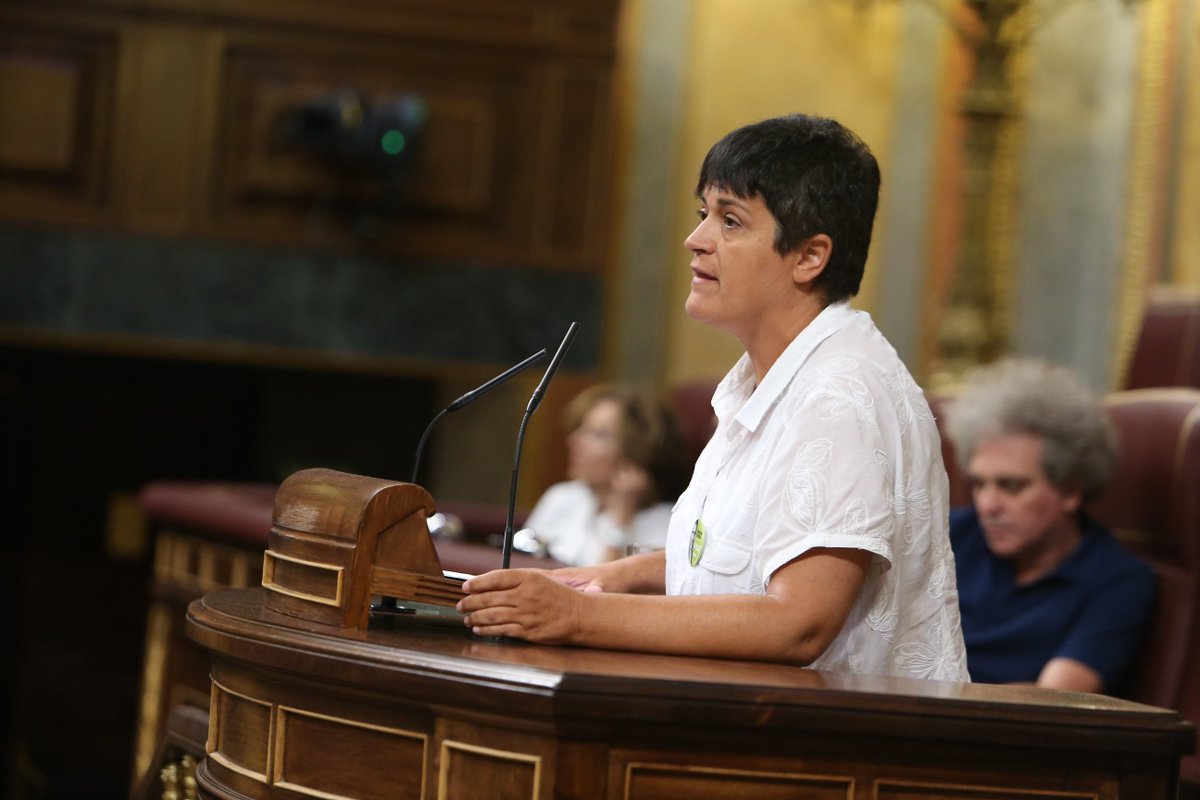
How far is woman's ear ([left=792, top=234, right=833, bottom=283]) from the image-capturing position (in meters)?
1.77

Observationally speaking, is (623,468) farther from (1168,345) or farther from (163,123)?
(163,123)

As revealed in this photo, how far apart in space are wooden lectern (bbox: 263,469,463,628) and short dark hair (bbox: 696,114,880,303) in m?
0.47

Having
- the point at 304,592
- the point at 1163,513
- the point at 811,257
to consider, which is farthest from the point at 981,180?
the point at 304,592

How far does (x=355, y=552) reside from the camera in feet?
5.31

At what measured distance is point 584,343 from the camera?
5.54 meters

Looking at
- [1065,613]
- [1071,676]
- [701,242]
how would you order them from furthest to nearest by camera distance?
1. [1065,613]
2. [1071,676]
3. [701,242]

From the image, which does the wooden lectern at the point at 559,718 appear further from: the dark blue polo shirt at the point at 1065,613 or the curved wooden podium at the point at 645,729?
the dark blue polo shirt at the point at 1065,613

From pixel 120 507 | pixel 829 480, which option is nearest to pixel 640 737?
pixel 829 480

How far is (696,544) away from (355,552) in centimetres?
38

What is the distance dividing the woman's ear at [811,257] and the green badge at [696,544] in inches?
11.2

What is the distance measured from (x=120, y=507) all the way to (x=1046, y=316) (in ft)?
11.0

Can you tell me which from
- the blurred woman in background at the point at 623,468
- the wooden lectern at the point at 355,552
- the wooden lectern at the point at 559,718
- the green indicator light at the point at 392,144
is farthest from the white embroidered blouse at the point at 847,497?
the green indicator light at the point at 392,144

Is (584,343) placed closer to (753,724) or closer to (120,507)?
(120,507)

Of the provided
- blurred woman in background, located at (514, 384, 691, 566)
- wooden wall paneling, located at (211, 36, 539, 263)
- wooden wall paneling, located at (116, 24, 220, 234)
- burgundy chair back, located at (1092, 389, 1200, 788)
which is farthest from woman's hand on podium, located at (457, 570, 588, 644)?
wooden wall paneling, located at (116, 24, 220, 234)
